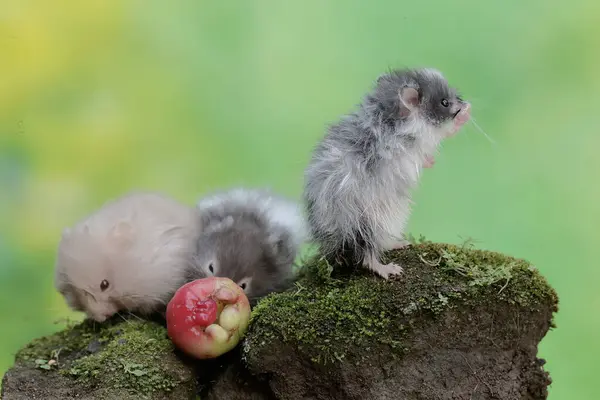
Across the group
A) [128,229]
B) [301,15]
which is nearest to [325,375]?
[128,229]

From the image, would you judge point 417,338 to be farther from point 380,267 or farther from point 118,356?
point 118,356

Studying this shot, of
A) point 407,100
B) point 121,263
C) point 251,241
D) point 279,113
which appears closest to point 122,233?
point 121,263

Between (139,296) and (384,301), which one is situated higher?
(384,301)

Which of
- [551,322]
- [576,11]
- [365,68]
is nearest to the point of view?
[551,322]

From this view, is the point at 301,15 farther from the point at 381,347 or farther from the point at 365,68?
the point at 381,347

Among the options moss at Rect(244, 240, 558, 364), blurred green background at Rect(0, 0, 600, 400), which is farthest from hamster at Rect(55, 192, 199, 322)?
blurred green background at Rect(0, 0, 600, 400)

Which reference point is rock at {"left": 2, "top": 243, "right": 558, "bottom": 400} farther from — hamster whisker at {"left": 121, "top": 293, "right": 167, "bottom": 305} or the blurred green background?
the blurred green background
